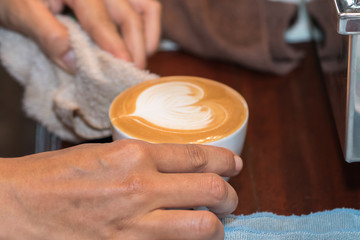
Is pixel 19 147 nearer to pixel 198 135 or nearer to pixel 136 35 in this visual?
pixel 136 35

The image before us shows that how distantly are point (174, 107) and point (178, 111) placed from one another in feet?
0.04

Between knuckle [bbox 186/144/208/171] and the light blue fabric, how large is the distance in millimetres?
60

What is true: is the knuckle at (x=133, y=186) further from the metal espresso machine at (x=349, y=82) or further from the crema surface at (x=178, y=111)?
the metal espresso machine at (x=349, y=82)

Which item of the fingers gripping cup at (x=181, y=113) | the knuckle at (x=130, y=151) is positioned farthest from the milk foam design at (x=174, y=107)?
the knuckle at (x=130, y=151)

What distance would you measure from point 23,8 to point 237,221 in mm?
443

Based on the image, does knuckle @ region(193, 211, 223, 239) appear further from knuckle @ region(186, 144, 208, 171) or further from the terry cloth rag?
the terry cloth rag

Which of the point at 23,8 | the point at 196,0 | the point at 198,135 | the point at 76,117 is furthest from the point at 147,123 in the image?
the point at 196,0

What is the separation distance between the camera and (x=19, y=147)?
0.79m

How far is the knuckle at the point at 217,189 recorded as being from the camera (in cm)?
→ 42

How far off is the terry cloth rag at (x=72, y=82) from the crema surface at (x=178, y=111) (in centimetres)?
4

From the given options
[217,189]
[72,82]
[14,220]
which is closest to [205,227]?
[217,189]

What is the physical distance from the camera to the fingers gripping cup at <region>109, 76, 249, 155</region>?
1.64ft

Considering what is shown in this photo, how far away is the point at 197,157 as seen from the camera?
1.43 feet

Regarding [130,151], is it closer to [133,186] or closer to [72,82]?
[133,186]
